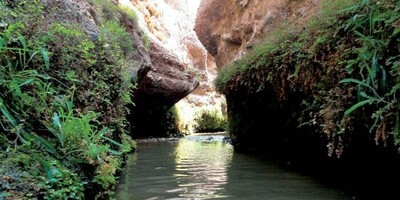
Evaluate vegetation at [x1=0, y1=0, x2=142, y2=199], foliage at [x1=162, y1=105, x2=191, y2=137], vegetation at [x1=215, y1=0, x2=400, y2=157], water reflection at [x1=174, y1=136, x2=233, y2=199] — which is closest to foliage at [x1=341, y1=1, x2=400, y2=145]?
vegetation at [x1=215, y1=0, x2=400, y2=157]

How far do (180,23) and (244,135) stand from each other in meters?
34.0

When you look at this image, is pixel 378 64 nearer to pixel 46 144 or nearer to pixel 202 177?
pixel 46 144

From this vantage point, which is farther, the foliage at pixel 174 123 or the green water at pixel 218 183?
the foliage at pixel 174 123

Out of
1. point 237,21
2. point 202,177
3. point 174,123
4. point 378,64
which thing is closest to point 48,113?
point 378,64

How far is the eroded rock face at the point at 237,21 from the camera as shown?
977cm

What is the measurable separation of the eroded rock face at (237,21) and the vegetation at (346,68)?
375cm

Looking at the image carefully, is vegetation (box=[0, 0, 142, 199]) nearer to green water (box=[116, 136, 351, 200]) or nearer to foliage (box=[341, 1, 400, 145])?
green water (box=[116, 136, 351, 200])

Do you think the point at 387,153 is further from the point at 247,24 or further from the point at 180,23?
the point at 180,23

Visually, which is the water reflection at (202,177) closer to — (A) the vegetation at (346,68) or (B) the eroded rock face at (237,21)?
(A) the vegetation at (346,68)

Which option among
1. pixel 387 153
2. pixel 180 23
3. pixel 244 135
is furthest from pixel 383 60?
pixel 180 23

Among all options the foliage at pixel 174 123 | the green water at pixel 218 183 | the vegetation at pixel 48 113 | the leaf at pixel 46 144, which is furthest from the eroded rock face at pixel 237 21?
the leaf at pixel 46 144

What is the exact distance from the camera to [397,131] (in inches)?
A: 116

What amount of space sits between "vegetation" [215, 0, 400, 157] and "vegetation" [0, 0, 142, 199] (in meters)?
2.16

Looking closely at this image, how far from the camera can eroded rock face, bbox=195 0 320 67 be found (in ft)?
32.1
